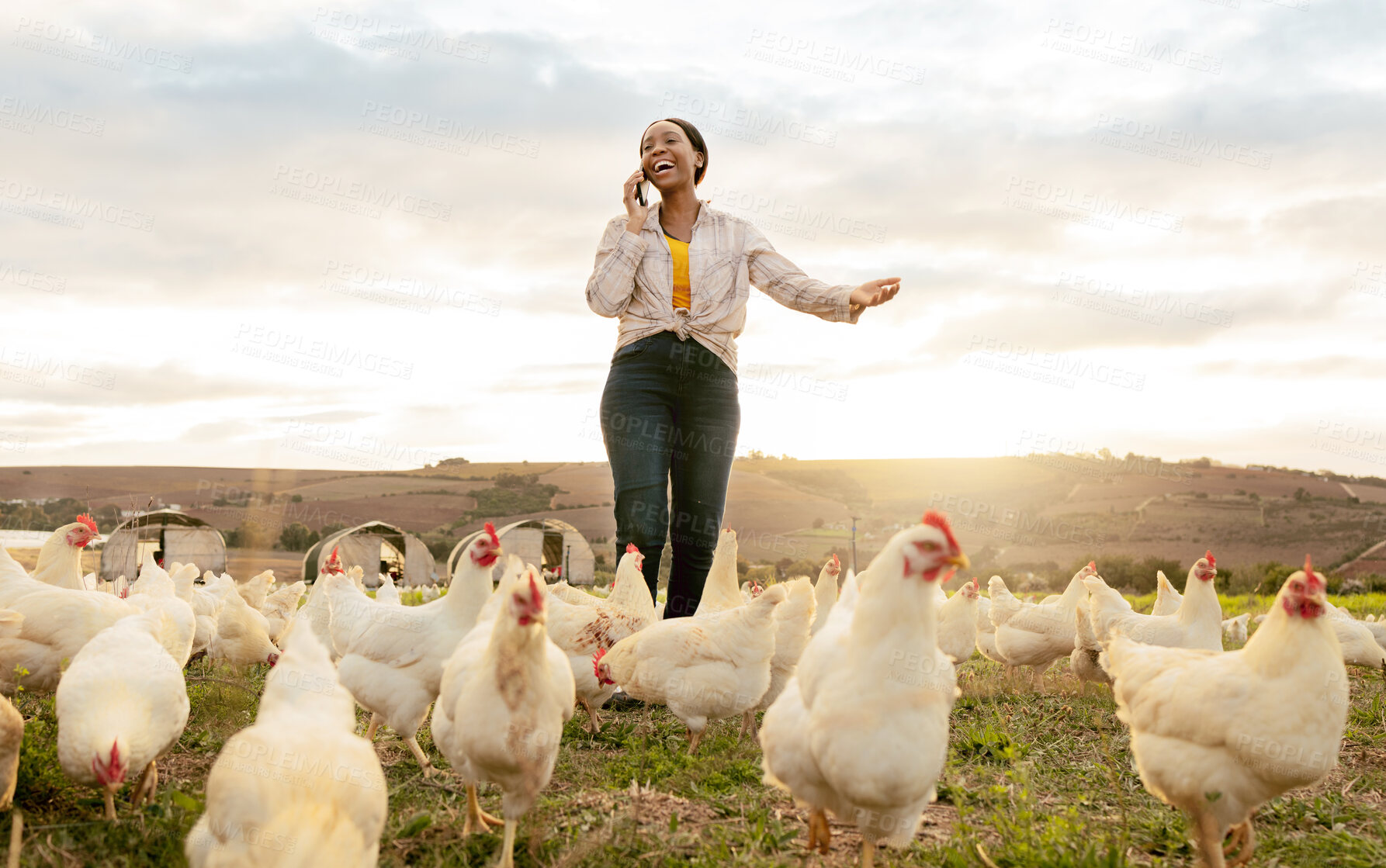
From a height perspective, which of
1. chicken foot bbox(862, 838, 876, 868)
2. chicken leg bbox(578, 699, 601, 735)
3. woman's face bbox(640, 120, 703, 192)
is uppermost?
woman's face bbox(640, 120, 703, 192)

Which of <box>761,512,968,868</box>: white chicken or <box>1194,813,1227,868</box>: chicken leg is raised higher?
<box>761,512,968,868</box>: white chicken

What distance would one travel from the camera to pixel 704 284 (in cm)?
490

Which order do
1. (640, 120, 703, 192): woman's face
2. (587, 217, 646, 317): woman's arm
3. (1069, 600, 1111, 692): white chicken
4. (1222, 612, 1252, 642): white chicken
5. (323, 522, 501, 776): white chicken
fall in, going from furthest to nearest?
(1222, 612, 1252, 642): white chicken, (1069, 600, 1111, 692): white chicken, (640, 120, 703, 192): woman's face, (587, 217, 646, 317): woman's arm, (323, 522, 501, 776): white chicken

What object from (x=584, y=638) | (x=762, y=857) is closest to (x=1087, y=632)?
(x=584, y=638)

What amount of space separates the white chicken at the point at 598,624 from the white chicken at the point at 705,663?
0.66 ft

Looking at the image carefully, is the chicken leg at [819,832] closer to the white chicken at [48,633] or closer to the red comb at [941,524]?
the red comb at [941,524]

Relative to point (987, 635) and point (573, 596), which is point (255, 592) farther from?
point (987, 635)

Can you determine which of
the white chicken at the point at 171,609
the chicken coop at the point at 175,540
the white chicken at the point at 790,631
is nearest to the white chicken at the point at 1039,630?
the white chicken at the point at 790,631

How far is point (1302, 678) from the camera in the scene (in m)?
2.89

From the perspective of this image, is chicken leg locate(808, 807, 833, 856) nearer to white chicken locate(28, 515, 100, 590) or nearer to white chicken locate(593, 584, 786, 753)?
white chicken locate(593, 584, 786, 753)

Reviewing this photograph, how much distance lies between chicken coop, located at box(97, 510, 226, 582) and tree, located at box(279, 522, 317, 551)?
195 cm

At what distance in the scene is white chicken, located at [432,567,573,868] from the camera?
9.28 ft

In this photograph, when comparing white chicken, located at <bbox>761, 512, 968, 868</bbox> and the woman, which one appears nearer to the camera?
white chicken, located at <bbox>761, 512, 968, 868</bbox>

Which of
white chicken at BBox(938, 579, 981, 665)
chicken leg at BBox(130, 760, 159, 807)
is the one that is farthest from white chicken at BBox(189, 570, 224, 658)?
white chicken at BBox(938, 579, 981, 665)
